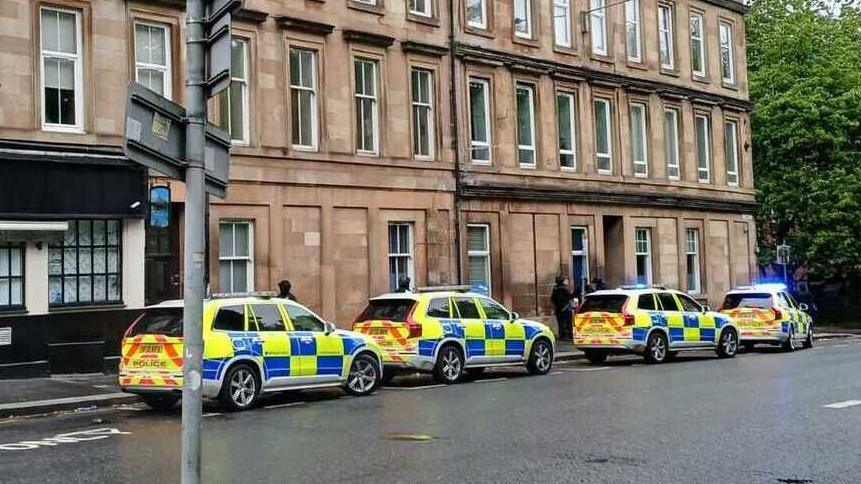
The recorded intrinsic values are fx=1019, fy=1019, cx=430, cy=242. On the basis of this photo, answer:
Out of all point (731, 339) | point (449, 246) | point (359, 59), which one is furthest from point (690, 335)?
point (359, 59)

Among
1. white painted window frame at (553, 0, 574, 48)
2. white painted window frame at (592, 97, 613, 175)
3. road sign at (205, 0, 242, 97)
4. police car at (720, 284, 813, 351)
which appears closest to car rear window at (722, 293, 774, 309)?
police car at (720, 284, 813, 351)

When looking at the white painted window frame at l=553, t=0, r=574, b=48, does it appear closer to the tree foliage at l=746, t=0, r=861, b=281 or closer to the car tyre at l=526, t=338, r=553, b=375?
the tree foliage at l=746, t=0, r=861, b=281

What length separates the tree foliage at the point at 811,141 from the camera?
37.2 m

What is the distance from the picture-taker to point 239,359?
46.3ft

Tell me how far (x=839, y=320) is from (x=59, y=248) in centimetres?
3313

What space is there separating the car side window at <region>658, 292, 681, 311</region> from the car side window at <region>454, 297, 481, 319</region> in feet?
17.6

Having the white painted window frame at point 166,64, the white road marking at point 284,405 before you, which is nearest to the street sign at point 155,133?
the white road marking at point 284,405

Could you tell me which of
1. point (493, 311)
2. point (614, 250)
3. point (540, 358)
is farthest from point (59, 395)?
point (614, 250)

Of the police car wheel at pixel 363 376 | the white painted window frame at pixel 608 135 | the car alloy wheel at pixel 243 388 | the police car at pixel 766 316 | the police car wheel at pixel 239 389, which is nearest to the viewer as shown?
the police car wheel at pixel 239 389

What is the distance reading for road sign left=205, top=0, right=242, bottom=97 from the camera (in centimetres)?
537

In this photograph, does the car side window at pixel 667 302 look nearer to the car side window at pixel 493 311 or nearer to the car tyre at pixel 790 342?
the car side window at pixel 493 311

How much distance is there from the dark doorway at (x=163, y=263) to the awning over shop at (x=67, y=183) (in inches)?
46.5

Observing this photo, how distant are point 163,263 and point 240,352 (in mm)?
7506

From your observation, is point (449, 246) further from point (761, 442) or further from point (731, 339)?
point (761, 442)
